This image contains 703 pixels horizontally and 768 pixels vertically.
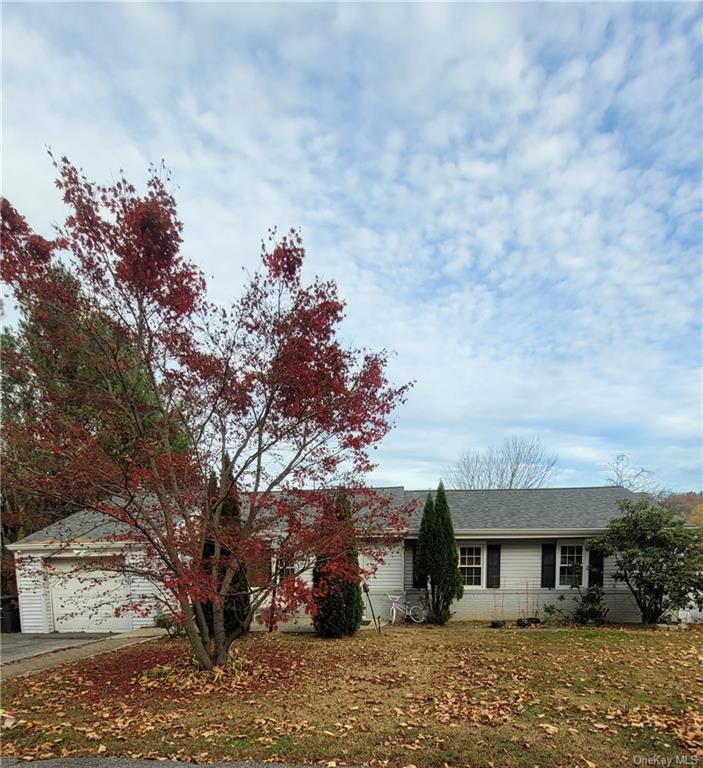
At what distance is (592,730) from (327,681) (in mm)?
3474

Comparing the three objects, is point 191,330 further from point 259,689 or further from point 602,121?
point 602,121

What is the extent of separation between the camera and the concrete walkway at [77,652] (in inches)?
317

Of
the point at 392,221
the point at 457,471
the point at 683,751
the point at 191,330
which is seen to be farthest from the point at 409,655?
the point at 457,471

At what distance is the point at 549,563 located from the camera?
42.8 ft

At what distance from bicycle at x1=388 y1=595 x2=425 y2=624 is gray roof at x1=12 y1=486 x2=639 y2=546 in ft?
6.78

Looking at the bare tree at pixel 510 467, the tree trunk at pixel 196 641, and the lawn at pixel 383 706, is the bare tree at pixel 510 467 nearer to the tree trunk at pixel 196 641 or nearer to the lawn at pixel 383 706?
the lawn at pixel 383 706

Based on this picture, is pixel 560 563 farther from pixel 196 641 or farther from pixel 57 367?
pixel 57 367

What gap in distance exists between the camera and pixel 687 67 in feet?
20.3

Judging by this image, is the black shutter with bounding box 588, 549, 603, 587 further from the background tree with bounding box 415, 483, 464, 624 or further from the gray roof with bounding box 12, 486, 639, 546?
the background tree with bounding box 415, 483, 464, 624

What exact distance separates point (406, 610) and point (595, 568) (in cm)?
552

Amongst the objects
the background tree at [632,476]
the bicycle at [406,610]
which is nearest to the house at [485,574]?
the bicycle at [406,610]

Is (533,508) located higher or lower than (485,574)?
higher

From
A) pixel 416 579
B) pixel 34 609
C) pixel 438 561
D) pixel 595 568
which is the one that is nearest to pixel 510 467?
pixel 595 568

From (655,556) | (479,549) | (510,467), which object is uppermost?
(510,467)
